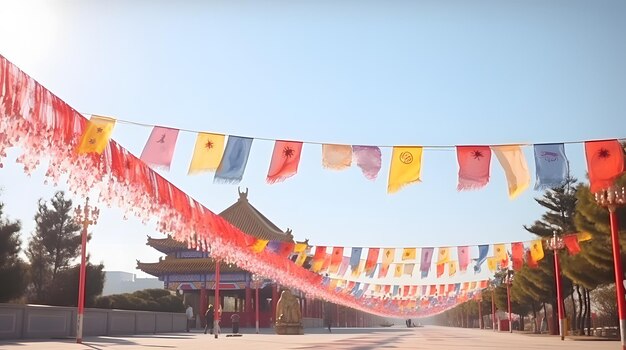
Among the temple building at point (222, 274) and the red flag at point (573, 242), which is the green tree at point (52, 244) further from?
the red flag at point (573, 242)

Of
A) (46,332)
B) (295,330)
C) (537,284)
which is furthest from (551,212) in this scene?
(46,332)

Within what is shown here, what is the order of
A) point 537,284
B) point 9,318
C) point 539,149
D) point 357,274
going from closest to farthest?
1. point 539,149
2. point 9,318
3. point 357,274
4. point 537,284

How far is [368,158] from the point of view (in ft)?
56.7

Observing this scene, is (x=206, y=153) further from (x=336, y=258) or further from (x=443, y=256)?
(x=443, y=256)

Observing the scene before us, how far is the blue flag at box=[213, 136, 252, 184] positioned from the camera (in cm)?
Result: 1645

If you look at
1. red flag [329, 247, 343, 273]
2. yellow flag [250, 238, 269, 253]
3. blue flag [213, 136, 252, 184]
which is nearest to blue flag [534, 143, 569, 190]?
blue flag [213, 136, 252, 184]

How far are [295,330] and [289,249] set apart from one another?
15.7 feet

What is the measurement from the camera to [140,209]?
16000 mm

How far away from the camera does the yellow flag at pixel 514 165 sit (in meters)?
17.2

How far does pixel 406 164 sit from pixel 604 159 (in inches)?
220

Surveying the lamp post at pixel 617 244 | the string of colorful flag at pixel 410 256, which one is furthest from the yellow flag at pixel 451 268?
the lamp post at pixel 617 244

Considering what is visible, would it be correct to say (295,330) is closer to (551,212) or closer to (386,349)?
(386,349)

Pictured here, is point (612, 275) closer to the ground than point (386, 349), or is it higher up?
higher up

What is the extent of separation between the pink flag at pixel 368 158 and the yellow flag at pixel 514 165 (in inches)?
130
